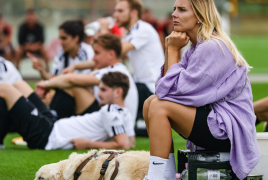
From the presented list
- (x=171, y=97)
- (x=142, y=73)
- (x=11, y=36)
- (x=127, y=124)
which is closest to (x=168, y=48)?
(x=171, y=97)

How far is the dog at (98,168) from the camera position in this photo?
2820 mm

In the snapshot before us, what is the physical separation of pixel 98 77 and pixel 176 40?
247 cm

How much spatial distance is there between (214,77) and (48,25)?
43.9 feet

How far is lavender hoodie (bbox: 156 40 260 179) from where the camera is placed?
2.56 metres

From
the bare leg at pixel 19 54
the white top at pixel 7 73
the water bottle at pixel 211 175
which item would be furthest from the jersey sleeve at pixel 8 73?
the bare leg at pixel 19 54

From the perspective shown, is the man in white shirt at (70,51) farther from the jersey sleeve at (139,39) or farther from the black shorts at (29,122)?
the black shorts at (29,122)

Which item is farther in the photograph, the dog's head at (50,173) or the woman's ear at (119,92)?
the woman's ear at (119,92)

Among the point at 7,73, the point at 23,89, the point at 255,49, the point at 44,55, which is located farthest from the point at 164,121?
the point at 255,49

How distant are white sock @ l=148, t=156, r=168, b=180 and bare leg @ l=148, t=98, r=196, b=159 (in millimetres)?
26

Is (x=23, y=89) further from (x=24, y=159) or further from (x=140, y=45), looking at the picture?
(x=140, y=45)

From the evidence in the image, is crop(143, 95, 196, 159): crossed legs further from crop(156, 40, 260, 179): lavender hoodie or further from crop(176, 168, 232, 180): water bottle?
crop(176, 168, 232, 180): water bottle

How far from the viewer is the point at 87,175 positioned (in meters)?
2.97

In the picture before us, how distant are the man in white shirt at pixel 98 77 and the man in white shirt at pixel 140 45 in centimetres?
80

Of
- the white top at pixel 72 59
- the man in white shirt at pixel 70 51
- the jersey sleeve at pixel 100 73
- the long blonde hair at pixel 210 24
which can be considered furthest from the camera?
the white top at pixel 72 59
